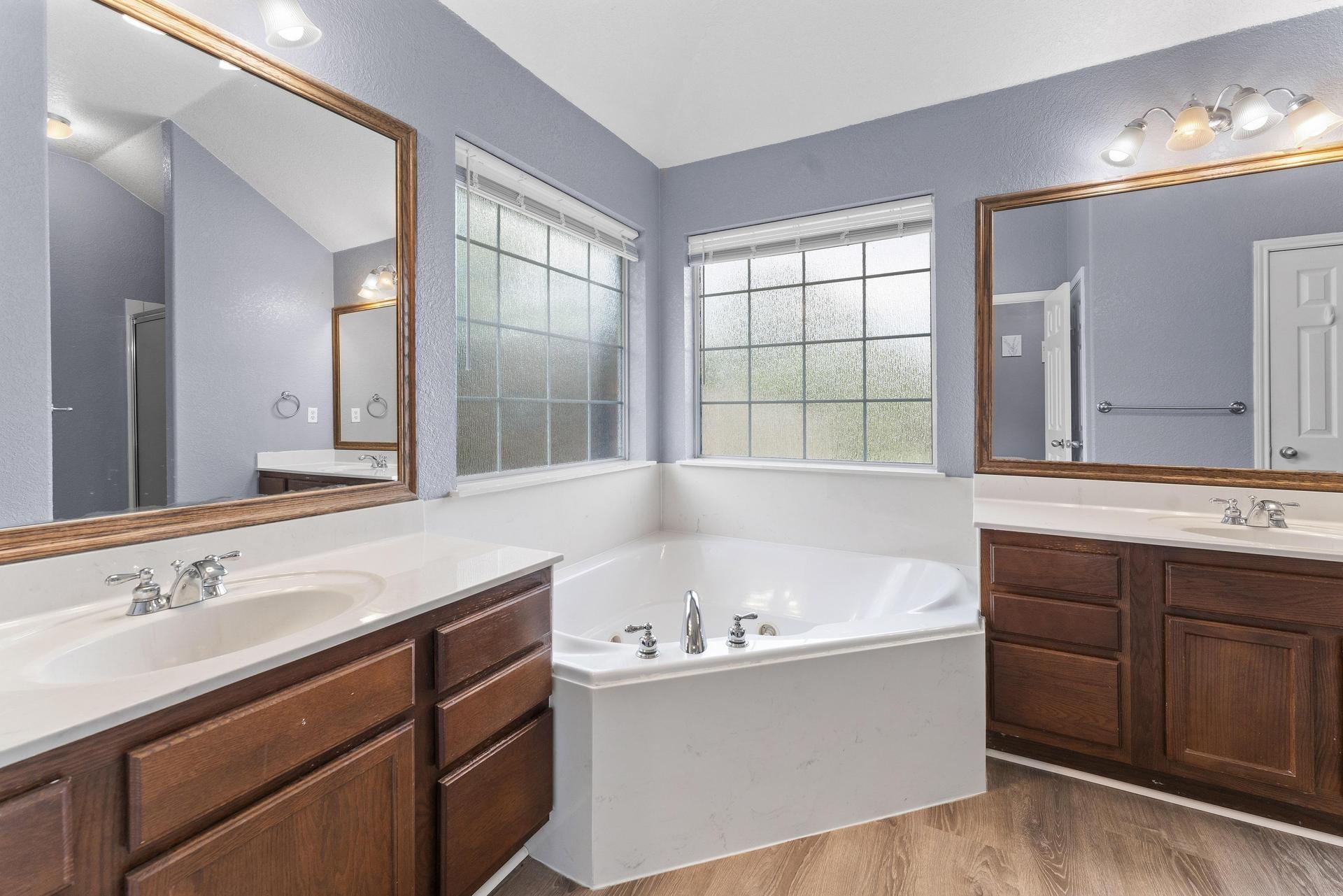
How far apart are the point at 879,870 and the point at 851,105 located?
9.02ft

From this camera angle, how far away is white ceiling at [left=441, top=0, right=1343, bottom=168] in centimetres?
210

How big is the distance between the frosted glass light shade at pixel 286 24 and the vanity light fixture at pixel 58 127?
48 cm

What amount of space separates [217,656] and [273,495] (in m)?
0.49

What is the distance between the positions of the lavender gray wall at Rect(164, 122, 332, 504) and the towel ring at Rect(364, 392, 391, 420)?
117 mm

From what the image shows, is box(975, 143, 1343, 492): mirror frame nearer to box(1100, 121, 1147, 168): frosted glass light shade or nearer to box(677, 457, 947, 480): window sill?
box(1100, 121, 1147, 168): frosted glass light shade

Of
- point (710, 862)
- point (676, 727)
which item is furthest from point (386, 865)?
point (710, 862)

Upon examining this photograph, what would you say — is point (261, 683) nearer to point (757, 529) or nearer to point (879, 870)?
point (879, 870)

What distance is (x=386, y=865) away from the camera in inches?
44.5

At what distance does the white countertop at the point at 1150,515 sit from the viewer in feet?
5.61

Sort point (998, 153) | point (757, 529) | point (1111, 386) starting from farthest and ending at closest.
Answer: point (757, 529)
point (998, 153)
point (1111, 386)

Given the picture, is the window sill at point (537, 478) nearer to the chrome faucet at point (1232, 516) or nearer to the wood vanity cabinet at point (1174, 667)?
the wood vanity cabinet at point (1174, 667)

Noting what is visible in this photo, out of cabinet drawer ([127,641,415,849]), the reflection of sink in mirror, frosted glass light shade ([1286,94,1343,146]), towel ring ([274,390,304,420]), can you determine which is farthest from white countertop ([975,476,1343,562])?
towel ring ([274,390,304,420])

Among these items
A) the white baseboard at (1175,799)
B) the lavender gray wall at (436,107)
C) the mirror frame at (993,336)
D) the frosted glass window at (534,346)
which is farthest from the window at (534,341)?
the white baseboard at (1175,799)

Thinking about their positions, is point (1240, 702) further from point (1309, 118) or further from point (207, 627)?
point (207, 627)
